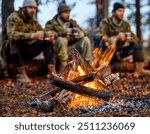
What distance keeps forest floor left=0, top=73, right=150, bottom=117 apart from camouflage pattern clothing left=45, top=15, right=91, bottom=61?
284mm

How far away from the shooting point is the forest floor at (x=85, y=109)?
2.83 meters

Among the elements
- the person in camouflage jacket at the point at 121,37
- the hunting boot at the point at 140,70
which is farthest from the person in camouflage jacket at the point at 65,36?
the hunting boot at the point at 140,70

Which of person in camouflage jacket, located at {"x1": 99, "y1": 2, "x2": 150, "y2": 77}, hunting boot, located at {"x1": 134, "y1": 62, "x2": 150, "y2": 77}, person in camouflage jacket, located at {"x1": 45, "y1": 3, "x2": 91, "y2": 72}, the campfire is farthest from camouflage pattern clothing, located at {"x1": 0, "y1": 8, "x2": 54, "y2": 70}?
the campfire

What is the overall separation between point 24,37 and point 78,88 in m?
1.55

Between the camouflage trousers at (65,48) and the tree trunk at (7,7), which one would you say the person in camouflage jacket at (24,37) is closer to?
the camouflage trousers at (65,48)

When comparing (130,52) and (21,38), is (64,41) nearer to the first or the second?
(21,38)

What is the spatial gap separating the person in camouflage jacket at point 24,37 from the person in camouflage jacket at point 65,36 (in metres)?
0.10

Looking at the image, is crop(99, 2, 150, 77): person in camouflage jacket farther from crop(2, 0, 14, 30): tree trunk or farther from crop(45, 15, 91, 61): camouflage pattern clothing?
crop(2, 0, 14, 30): tree trunk

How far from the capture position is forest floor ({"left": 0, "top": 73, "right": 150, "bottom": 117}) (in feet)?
9.27

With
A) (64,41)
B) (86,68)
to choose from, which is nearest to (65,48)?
(64,41)

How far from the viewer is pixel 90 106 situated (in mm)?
2961

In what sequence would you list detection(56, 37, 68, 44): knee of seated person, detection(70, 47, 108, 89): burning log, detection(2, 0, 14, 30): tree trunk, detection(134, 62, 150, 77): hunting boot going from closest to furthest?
detection(70, 47, 108, 89): burning log, detection(56, 37, 68, 44): knee of seated person, detection(2, 0, 14, 30): tree trunk, detection(134, 62, 150, 77): hunting boot

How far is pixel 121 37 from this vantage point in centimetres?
478

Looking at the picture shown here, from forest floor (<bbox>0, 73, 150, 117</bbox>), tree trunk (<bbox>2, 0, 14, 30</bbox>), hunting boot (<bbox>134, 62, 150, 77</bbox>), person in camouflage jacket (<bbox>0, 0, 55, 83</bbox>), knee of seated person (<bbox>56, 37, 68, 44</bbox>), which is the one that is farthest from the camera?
hunting boot (<bbox>134, 62, 150, 77</bbox>)
